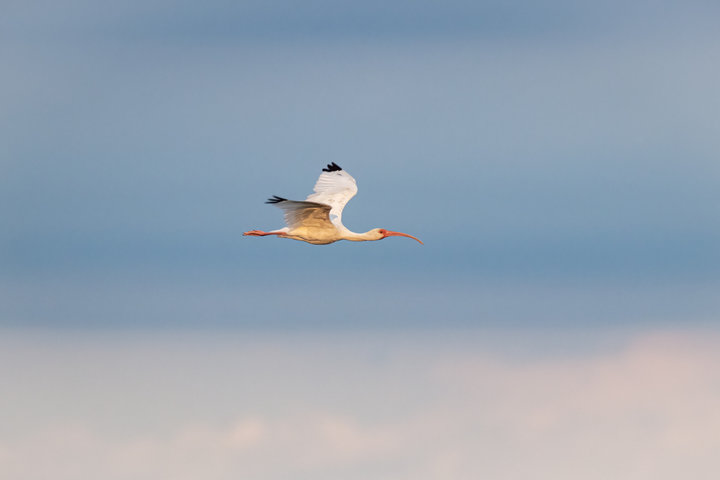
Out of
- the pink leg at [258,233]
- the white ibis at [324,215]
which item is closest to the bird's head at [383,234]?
the white ibis at [324,215]

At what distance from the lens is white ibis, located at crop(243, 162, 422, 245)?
185 ft

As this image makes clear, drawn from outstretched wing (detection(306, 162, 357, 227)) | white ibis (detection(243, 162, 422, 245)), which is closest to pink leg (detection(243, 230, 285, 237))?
white ibis (detection(243, 162, 422, 245))

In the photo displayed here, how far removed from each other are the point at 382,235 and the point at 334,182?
207 inches

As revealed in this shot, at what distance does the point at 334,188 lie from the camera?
2557 inches

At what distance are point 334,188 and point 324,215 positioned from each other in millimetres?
7712

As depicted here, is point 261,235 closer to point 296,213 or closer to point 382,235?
point 296,213

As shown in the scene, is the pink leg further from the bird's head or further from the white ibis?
the bird's head

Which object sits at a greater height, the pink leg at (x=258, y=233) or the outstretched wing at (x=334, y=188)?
the outstretched wing at (x=334, y=188)

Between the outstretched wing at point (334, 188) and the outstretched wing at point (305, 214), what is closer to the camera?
the outstretched wing at point (305, 214)

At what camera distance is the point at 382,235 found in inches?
2435

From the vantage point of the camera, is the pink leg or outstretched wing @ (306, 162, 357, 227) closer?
the pink leg

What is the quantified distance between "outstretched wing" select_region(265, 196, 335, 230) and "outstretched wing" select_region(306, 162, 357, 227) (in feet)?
15.6

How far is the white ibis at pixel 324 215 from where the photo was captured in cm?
5631

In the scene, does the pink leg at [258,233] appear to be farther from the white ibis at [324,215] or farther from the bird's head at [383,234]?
the bird's head at [383,234]
